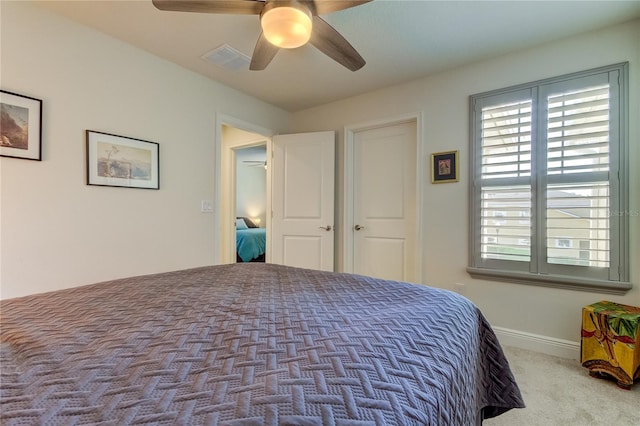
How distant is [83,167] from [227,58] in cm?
141

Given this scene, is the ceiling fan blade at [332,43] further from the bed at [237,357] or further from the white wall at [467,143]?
the bed at [237,357]

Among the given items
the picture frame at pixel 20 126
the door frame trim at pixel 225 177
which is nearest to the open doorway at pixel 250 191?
the door frame trim at pixel 225 177

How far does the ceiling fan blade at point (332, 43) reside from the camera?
63.1 inches

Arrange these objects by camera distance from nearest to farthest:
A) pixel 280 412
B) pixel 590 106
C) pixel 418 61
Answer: pixel 280 412 < pixel 590 106 < pixel 418 61

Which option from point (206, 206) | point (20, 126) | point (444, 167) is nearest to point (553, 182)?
point (444, 167)

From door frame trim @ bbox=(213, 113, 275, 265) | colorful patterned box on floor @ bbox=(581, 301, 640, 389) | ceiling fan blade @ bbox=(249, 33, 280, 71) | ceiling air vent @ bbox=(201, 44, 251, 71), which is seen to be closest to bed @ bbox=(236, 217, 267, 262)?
door frame trim @ bbox=(213, 113, 275, 265)

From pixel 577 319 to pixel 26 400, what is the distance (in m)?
3.03

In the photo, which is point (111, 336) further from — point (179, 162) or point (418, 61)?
point (418, 61)

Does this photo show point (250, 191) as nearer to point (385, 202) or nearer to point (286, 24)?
point (385, 202)

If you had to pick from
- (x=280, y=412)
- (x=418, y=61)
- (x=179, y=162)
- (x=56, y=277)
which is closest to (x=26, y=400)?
(x=280, y=412)

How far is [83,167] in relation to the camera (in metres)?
2.09

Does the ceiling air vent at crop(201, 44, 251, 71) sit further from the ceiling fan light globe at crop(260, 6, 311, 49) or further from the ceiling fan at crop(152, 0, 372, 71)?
the ceiling fan light globe at crop(260, 6, 311, 49)

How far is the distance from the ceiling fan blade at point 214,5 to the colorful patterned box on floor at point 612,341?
280 cm

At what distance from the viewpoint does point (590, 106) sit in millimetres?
2156
